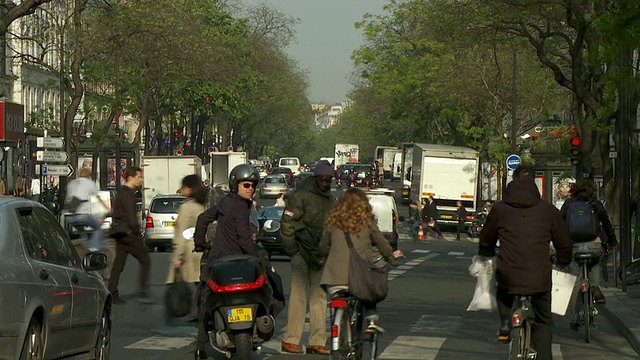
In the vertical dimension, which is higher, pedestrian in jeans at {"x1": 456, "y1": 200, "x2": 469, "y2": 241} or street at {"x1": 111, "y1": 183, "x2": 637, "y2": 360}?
street at {"x1": 111, "y1": 183, "x2": 637, "y2": 360}

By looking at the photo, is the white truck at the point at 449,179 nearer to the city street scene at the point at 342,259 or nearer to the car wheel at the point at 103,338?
the city street scene at the point at 342,259

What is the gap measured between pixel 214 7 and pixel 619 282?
214 ft

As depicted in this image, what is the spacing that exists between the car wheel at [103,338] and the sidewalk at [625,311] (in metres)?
5.62

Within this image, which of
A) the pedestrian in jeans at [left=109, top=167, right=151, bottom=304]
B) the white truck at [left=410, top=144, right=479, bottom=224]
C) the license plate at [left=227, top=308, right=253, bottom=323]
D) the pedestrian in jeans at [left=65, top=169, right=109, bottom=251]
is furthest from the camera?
the white truck at [left=410, top=144, right=479, bottom=224]

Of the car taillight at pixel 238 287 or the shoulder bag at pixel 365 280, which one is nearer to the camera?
the shoulder bag at pixel 365 280

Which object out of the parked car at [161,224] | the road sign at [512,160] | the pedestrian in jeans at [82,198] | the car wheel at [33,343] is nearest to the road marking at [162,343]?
the car wheel at [33,343]

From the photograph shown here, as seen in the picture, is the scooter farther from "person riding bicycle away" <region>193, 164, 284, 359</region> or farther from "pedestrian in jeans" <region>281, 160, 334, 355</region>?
"pedestrian in jeans" <region>281, 160, 334, 355</region>

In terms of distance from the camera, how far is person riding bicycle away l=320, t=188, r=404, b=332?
Result: 430 inches

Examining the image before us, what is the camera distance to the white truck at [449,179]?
59.9 meters

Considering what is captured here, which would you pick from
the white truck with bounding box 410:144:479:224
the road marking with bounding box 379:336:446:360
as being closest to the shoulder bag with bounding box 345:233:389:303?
the road marking with bounding box 379:336:446:360

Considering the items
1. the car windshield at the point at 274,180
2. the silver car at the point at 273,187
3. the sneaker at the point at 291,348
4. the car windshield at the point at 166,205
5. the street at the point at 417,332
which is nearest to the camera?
the sneaker at the point at 291,348

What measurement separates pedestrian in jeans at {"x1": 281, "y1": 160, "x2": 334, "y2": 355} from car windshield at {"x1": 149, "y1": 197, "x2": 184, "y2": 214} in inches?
994

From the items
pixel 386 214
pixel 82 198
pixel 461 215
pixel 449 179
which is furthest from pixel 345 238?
pixel 449 179

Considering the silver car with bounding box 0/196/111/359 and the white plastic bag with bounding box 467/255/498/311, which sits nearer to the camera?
the silver car with bounding box 0/196/111/359
